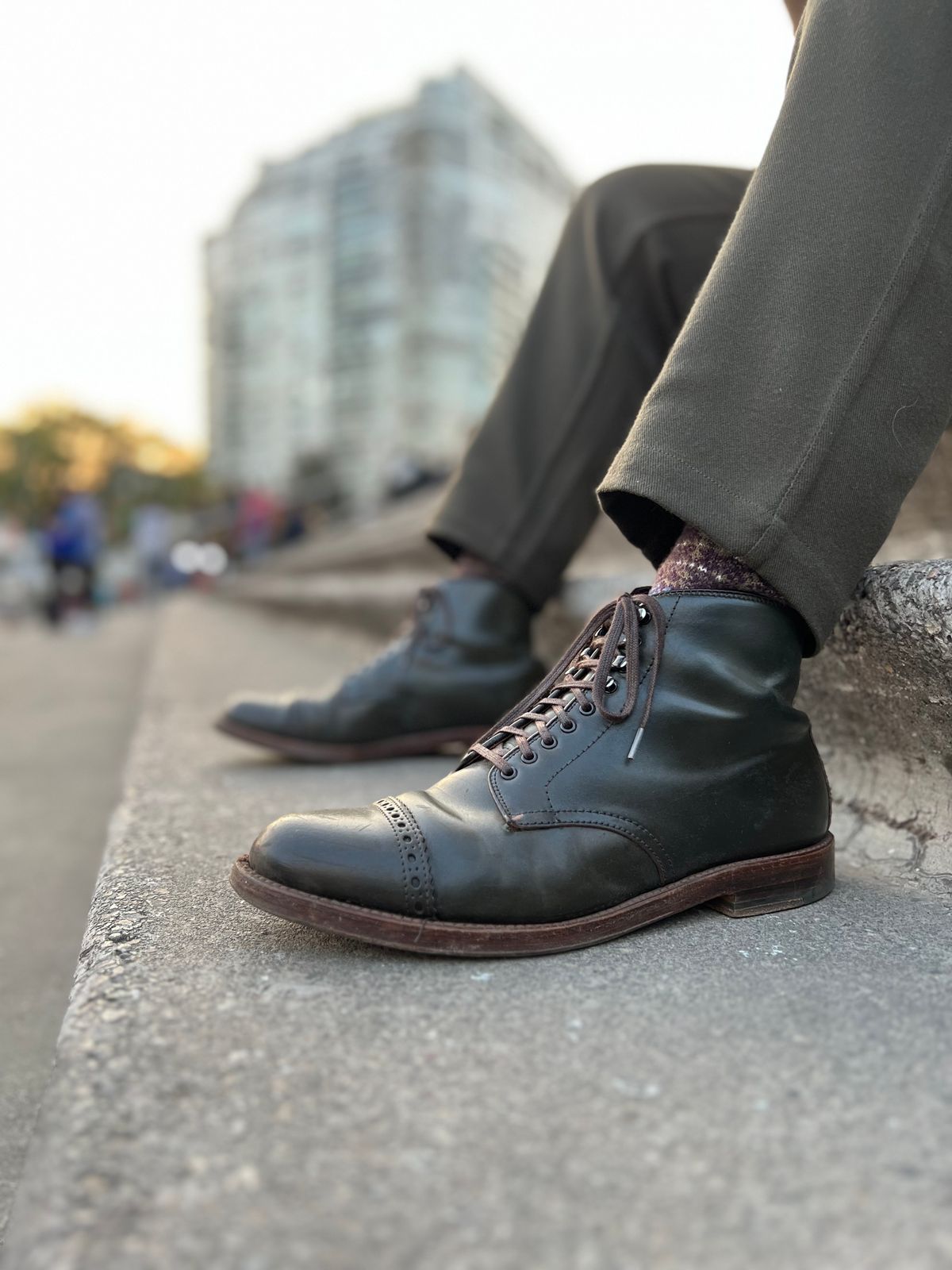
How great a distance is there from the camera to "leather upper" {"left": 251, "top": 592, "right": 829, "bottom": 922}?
2.47ft

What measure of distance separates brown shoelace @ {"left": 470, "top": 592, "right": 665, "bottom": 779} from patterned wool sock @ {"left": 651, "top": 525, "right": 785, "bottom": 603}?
0.04 m

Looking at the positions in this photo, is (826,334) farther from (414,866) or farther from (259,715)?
(259,715)

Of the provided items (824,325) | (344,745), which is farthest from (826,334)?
(344,745)

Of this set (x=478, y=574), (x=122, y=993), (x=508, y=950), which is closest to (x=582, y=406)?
(x=478, y=574)

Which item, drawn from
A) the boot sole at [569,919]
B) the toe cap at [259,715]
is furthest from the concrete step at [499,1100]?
the toe cap at [259,715]

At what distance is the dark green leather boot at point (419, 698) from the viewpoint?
1479 mm

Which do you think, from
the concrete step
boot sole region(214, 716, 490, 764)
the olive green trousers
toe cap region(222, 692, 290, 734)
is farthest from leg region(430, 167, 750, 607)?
the concrete step

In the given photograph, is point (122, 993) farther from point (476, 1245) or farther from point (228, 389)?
point (228, 389)

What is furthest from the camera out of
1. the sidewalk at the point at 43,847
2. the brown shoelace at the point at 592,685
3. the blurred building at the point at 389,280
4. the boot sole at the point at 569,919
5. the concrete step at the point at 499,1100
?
the blurred building at the point at 389,280

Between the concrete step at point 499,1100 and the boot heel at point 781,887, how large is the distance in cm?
2

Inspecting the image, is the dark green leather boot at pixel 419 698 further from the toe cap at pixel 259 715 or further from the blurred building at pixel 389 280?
the blurred building at pixel 389 280

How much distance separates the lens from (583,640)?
2.93 feet

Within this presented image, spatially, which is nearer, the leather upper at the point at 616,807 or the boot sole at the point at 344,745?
the leather upper at the point at 616,807

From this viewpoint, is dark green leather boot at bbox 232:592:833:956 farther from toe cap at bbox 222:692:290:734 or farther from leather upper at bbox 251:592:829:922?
toe cap at bbox 222:692:290:734
